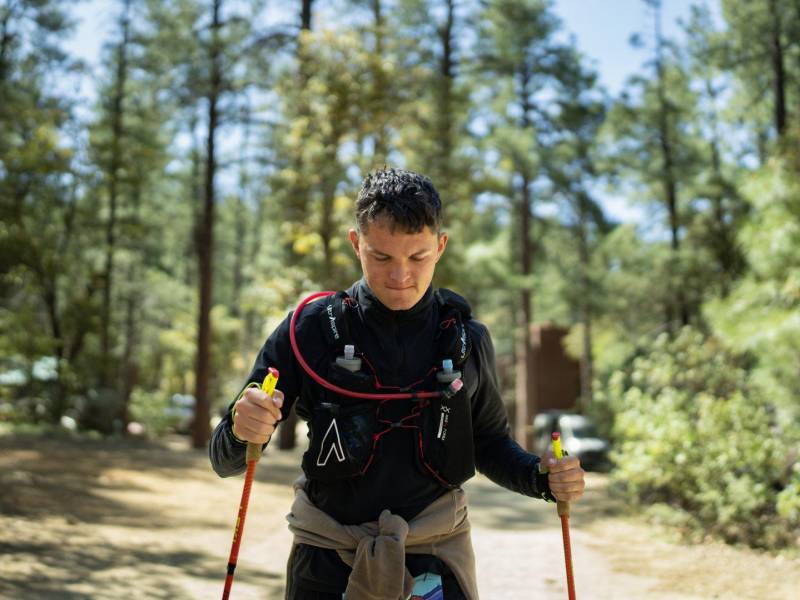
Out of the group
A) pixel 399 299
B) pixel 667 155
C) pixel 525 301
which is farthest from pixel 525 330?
pixel 399 299

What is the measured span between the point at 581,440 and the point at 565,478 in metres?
20.0

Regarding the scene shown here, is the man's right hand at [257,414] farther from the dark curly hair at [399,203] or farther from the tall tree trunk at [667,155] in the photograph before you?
the tall tree trunk at [667,155]

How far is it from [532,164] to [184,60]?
29.9 feet

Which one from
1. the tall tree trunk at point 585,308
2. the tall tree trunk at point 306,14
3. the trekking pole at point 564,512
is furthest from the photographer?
the tall tree trunk at point 585,308

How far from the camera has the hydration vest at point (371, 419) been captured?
218 centimetres

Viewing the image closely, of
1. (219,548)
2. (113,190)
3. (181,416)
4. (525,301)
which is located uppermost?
(113,190)

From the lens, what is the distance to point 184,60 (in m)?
20.9

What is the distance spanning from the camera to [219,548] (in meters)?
8.11

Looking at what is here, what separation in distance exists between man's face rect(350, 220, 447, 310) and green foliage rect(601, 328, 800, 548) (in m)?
5.98

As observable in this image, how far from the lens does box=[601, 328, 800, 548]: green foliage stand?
8273 mm

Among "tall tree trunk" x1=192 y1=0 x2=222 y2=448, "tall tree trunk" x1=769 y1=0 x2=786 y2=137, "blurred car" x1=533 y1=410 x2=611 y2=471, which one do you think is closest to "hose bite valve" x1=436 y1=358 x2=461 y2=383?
"tall tree trunk" x1=769 y1=0 x2=786 y2=137

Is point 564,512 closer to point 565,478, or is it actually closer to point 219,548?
point 565,478

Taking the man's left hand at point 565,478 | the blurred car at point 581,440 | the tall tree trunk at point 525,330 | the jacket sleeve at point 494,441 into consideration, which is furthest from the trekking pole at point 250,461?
the tall tree trunk at point 525,330

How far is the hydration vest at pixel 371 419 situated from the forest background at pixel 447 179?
7214mm
